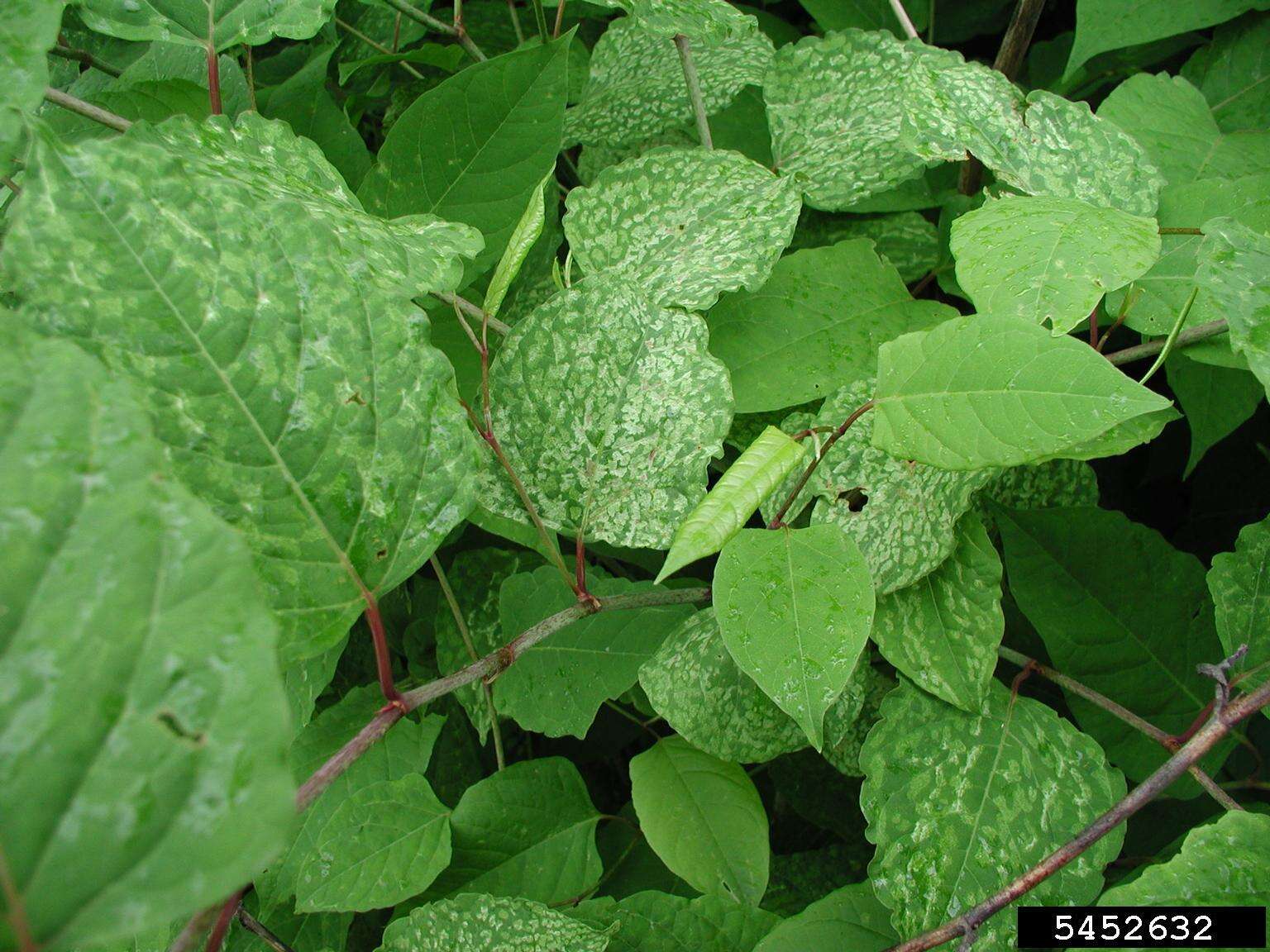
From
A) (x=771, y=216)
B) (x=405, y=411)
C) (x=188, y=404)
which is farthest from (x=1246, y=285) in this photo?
(x=188, y=404)

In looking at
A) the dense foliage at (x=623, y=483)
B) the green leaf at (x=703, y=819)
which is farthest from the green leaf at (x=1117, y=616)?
the green leaf at (x=703, y=819)

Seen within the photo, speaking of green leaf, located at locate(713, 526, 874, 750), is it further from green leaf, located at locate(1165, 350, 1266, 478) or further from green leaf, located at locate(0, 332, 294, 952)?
green leaf, located at locate(1165, 350, 1266, 478)

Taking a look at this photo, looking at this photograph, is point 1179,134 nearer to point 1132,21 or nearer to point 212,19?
point 1132,21

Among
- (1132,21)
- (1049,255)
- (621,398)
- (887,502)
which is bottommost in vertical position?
(887,502)

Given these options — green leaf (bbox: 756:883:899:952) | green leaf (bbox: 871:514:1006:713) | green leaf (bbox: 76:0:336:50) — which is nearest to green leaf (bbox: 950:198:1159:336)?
green leaf (bbox: 871:514:1006:713)

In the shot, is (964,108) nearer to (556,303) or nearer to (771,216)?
(771,216)

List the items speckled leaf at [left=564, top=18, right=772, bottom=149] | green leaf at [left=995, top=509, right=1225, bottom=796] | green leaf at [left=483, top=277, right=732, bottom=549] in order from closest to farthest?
green leaf at [left=483, top=277, right=732, bottom=549] < green leaf at [left=995, top=509, right=1225, bottom=796] < speckled leaf at [left=564, top=18, right=772, bottom=149]

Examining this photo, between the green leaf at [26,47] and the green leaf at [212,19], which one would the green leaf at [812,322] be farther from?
the green leaf at [26,47]

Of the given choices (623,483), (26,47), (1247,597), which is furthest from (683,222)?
(1247,597)
